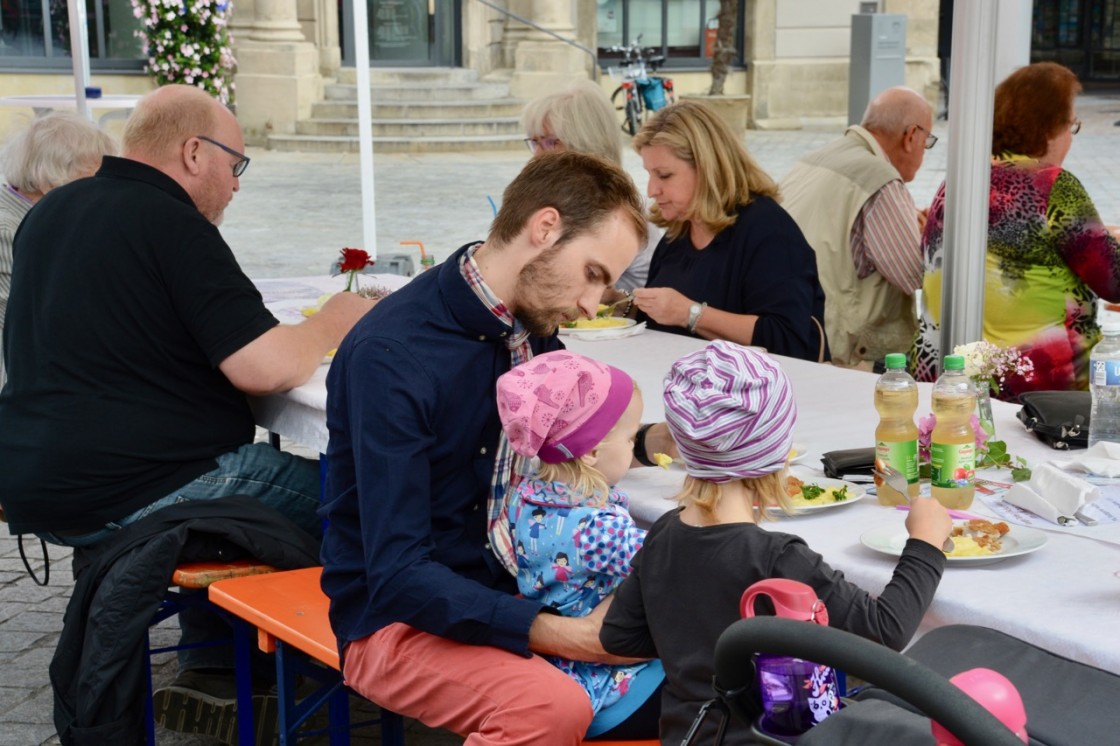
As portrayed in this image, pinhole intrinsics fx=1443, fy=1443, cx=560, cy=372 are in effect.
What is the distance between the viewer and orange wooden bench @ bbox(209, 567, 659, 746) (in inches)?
117

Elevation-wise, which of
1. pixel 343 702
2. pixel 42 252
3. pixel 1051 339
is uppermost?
pixel 42 252

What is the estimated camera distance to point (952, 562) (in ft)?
7.80

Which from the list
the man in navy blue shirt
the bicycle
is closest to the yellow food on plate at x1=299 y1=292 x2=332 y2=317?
the man in navy blue shirt

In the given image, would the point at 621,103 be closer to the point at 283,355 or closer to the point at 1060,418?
the point at 283,355

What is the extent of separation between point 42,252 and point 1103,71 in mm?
27701

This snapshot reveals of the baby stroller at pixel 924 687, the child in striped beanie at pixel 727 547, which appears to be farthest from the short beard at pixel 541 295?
the baby stroller at pixel 924 687

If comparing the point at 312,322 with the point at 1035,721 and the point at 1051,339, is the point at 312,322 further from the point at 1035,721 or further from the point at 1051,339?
the point at 1035,721

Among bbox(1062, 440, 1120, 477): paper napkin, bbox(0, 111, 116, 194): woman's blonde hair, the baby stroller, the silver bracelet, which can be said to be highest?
bbox(0, 111, 116, 194): woman's blonde hair

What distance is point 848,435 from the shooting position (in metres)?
3.26

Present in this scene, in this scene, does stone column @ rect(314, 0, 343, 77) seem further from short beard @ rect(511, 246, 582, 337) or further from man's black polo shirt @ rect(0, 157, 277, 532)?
short beard @ rect(511, 246, 582, 337)

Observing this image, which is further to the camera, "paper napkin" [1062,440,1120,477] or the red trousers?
"paper napkin" [1062,440,1120,477]

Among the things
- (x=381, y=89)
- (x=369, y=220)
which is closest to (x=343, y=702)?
(x=369, y=220)

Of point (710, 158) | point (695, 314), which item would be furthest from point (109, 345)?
point (710, 158)

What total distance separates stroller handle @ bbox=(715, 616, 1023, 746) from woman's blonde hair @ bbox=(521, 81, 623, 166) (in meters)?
3.84
